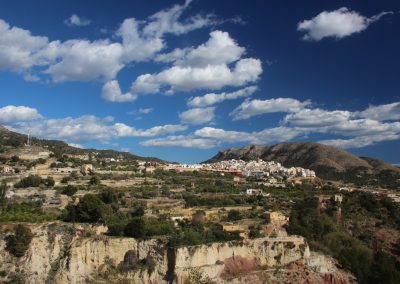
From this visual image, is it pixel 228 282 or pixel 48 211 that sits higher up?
pixel 48 211

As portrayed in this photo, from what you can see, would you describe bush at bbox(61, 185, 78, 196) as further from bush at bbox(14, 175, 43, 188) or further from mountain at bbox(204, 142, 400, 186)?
mountain at bbox(204, 142, 400, 186)

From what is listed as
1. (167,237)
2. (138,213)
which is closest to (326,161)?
(138,213)

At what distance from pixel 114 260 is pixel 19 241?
616 cm

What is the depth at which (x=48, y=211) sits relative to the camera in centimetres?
3841

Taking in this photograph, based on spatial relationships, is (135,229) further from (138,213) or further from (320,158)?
(320,158)

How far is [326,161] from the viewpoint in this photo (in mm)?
128375

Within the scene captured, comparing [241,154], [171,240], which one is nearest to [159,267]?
[171,240]

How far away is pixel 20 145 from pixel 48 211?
2106 inches

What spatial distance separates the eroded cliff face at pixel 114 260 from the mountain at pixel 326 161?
7671 cm

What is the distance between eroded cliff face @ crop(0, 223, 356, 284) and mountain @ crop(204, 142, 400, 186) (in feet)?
252

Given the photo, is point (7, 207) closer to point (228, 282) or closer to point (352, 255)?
point (228, 282)

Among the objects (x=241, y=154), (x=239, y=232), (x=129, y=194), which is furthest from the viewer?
(x=241, y=154)

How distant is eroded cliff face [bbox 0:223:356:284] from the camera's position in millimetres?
29484

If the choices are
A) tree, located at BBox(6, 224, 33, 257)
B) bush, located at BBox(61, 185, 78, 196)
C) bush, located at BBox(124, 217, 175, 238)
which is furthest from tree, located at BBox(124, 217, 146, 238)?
bush, located at BBox(61, 185, 78, 196)
